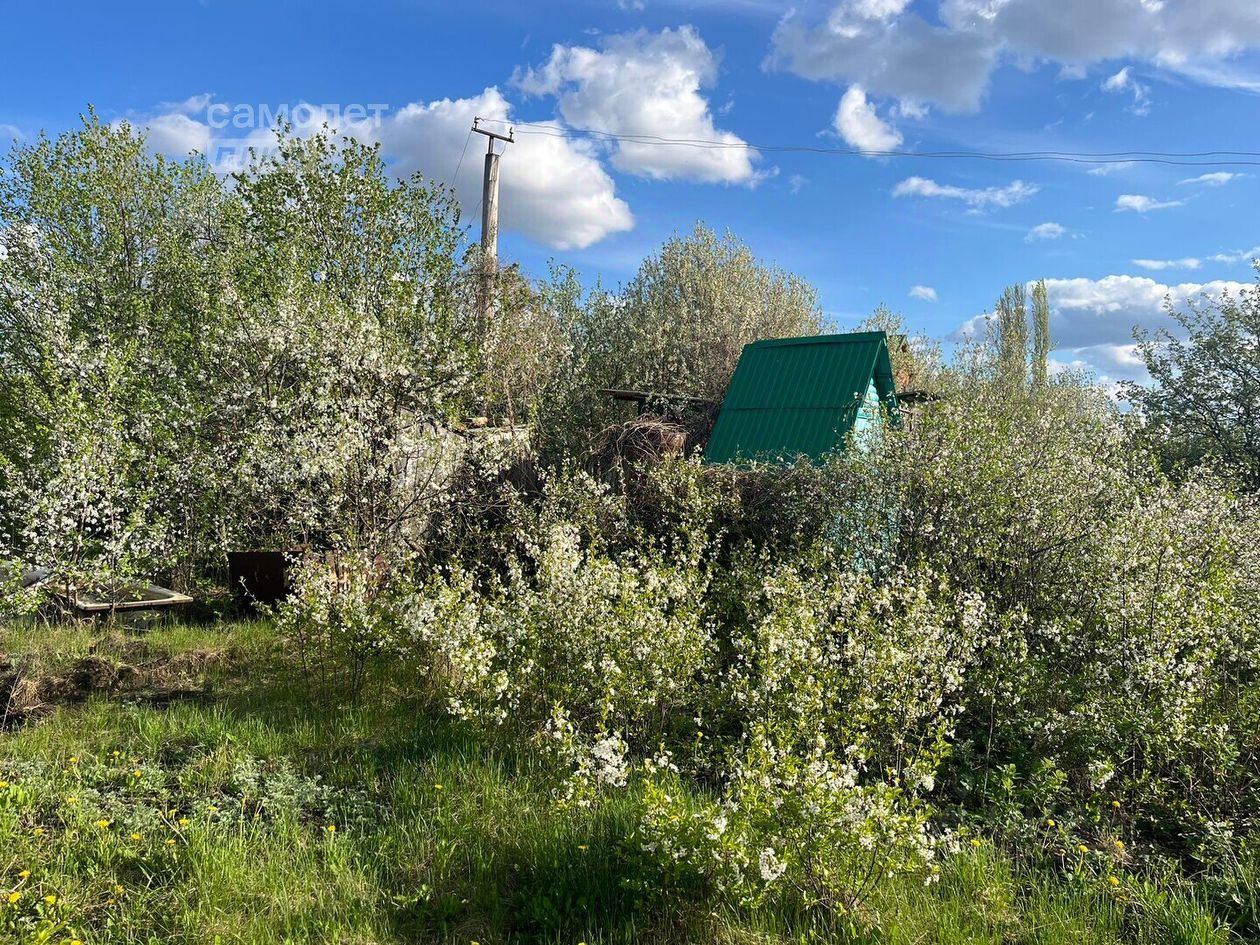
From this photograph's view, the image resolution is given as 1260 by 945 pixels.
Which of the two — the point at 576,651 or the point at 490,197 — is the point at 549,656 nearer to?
the point at 576,651

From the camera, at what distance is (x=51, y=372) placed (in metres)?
8.60

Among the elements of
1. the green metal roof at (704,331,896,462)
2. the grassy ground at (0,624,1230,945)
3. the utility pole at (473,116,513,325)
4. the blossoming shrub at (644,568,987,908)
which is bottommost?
the grassy ground at (0,624,1230,945)

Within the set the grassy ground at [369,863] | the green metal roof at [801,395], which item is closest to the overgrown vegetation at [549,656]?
the grassy ground at [369,863]

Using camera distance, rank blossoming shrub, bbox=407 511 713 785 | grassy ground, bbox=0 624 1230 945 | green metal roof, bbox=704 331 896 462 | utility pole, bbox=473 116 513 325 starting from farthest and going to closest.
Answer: utility pole, bbox=473 116 513 325 → green metal roof, bbox=704 331 896 462 → blossoming shrub, bbox=407 511 713 785 → grassy ground, bbox=0 624 1230 945

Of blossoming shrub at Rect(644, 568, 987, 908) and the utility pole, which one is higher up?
the utility pole

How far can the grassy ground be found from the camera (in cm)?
340

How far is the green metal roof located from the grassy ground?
6.68m

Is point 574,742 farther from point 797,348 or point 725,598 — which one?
point 797,348

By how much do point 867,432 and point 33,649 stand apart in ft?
27.9

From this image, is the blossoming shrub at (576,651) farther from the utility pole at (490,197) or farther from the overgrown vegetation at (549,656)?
the utility pole at (490,197)

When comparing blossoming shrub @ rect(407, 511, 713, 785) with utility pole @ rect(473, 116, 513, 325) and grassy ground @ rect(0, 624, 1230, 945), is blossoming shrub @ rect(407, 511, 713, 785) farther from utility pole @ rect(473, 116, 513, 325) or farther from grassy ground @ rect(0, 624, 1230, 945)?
utility pole @ rect(473, 116, 513, 325)

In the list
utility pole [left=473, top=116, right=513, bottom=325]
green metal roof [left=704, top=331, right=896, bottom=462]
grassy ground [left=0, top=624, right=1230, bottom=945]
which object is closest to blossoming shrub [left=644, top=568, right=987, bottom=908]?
grassy ground [left=0, top=624, right=1230, bottom=945]

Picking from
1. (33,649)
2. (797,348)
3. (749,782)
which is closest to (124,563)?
(33,649)

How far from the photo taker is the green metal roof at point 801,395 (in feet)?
35.1
